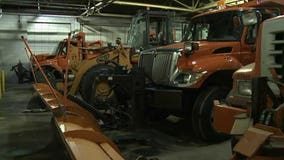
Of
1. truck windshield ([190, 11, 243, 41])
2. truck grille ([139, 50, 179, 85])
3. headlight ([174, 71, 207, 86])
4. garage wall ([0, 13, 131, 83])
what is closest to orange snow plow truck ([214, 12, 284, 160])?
headlight ([174, 71, 207, 86])

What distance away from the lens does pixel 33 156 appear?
504 centimetres

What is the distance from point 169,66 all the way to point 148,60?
2.43 ft

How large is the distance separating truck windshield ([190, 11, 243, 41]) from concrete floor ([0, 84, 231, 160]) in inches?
70.7

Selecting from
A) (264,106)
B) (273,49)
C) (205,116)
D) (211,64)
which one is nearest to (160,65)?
(211,64)

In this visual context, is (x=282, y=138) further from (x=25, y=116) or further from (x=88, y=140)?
(x=25, y=116)

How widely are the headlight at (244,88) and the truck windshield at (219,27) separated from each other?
228 cm

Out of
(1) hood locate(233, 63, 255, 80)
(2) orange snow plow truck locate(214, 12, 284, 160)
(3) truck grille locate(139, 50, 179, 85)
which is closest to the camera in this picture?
(2) orange snow plow truck locate(214, 12, 284, 160)

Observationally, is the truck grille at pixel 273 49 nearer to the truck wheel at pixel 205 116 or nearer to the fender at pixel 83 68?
the truck wheel at pixel 205 116

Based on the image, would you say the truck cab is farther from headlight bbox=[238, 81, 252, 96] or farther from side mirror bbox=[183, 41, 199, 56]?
headlight bbox=[238, 81, 252, 96]

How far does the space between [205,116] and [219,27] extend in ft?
5.62

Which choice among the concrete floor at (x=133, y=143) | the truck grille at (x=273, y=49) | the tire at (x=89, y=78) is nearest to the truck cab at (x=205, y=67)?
the concrete floor at (x=133, y=143)

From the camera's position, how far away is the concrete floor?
16.3 ft

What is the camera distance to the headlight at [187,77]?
5.38 m

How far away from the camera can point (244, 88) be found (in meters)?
3.63
